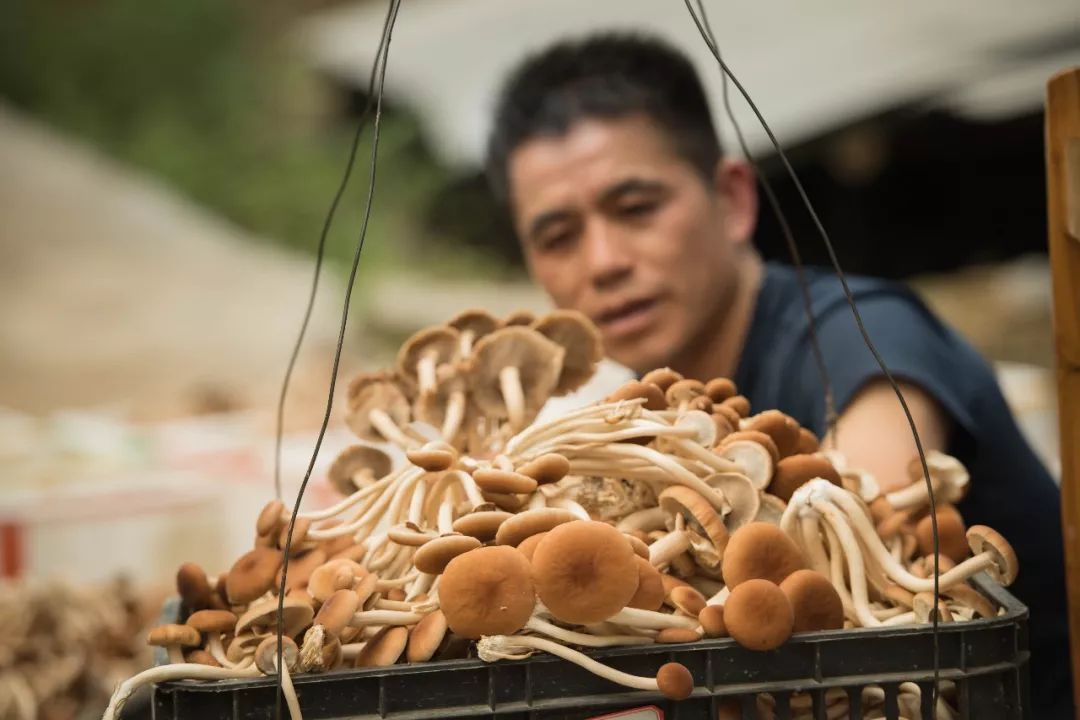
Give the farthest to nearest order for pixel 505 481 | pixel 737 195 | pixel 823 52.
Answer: pixel 823 52 < pixel 737 195 < pixel 505 481

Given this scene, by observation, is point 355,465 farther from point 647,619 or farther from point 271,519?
point 647,619

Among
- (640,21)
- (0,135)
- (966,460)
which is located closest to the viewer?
(966,460)

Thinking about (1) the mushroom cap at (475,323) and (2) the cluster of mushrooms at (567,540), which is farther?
(1) the mushroom cap at (475,323)

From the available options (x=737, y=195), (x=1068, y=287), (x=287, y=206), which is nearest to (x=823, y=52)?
(x=737, y=195)

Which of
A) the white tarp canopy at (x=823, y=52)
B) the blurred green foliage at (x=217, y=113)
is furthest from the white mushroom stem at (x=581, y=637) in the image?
the blurred green foliage at (x=217, y=113)

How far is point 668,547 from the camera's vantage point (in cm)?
80

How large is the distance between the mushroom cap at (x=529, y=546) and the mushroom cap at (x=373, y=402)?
37 centimetres

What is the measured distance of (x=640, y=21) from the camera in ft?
17.0

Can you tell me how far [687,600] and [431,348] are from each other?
A: 0.41 m

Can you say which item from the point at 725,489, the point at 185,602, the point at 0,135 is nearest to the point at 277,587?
the point at 185,602

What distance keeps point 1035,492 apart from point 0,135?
21.7 feet

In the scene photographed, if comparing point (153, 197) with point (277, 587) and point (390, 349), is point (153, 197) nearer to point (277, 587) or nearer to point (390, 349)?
point (390, 349)

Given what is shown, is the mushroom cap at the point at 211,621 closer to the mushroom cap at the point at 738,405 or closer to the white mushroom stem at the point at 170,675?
the white mushroom stem at the point at 170,675

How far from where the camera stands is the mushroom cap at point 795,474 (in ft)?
2.79
